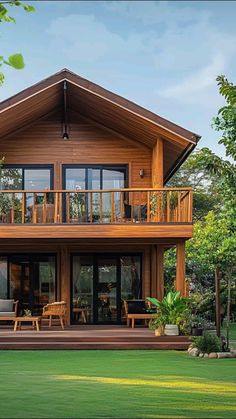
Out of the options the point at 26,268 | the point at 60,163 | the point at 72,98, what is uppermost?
the point at 72,98

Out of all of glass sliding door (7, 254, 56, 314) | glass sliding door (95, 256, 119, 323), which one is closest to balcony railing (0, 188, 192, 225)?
glass sliding door (7, 254, 56, 314)

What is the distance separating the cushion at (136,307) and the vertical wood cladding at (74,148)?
3453 mm

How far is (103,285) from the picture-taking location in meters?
20.6

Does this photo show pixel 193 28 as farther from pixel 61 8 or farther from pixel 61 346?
pixel 61 346

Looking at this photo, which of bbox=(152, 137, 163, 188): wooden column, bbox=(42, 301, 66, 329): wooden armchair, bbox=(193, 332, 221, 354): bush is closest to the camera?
bbox=(193, 332, 221, 354): bush

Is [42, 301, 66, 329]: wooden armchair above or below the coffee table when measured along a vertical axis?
above

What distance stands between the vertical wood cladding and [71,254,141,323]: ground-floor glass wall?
7.78ft

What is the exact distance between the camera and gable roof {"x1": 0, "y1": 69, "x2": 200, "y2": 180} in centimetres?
1811

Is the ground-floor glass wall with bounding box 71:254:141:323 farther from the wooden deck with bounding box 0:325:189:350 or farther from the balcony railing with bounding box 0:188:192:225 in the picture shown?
the wooden deck with bounding box 0:325:189:350

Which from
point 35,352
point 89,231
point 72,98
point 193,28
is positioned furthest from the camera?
point 72,98

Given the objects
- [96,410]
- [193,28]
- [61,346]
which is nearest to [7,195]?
[61,346]

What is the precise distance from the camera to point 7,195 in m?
18.4

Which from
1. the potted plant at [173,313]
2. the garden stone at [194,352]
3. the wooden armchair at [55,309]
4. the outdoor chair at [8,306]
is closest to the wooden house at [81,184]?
the outdoor chair at [8,306]

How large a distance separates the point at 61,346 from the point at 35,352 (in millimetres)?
848
